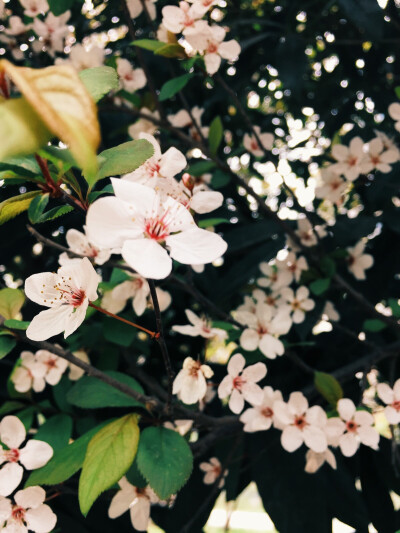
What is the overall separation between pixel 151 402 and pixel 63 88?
49 cm

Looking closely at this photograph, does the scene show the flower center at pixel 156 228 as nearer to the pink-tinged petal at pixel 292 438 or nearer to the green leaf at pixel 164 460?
the green leaf at pixel 164 460

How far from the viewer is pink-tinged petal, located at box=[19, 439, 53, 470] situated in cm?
66

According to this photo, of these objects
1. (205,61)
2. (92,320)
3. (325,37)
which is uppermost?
(205,61)

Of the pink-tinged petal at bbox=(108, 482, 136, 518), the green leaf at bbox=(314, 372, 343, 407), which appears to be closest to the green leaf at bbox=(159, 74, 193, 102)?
the green leaf at bbox=(314, 372, 343, 407)

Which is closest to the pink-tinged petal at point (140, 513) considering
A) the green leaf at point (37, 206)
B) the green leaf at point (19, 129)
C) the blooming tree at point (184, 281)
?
the blooming tree at point (184, 281)

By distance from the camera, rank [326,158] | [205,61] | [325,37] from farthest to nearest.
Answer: [325,37] → [326,158] → [205,61]

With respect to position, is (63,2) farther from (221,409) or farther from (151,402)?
(221,409)

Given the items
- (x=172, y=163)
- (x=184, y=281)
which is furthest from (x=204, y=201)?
(x=184, y=281)

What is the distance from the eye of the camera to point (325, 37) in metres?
1.44

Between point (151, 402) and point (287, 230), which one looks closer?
point (151, 402)

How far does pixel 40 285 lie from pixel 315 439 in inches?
18.7

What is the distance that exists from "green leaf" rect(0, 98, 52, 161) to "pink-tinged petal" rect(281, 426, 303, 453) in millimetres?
619

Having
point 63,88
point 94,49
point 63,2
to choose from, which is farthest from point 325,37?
point 63,88

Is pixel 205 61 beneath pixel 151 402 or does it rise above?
above
